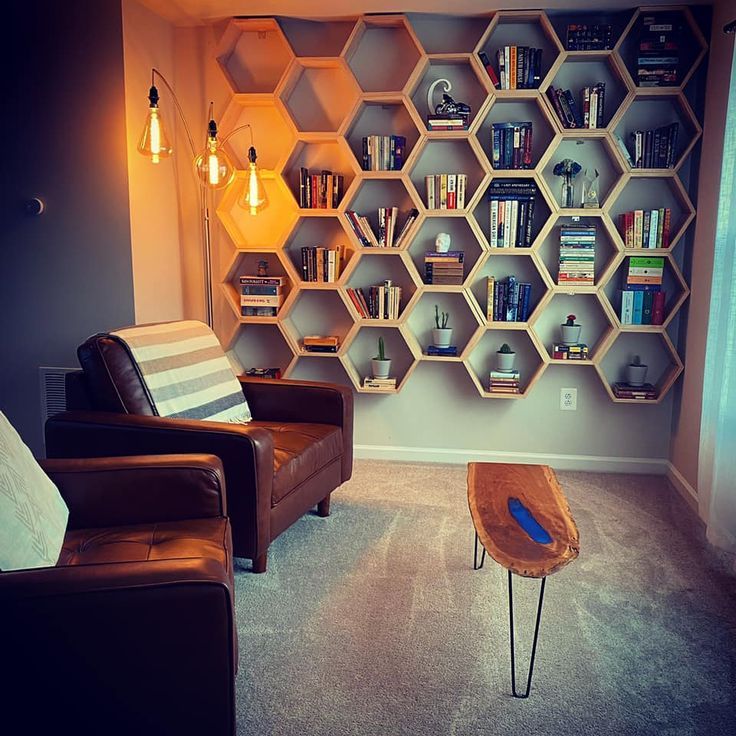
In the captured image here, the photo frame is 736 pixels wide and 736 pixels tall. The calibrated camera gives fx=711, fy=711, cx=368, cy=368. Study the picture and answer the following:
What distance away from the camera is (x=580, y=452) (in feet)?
12.9

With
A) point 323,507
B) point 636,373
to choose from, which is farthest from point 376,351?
point 636,373

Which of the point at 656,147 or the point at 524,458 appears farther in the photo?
the point at 524,458

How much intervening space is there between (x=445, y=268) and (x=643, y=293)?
101cm

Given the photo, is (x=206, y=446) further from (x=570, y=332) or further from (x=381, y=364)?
(x=570, y=332)

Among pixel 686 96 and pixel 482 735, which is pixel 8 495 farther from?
pixel 686 96

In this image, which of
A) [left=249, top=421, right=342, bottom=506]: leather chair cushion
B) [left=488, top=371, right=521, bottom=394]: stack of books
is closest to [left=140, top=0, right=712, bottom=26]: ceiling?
[left=488, top=371, right=521, bottom=394]: stack of books

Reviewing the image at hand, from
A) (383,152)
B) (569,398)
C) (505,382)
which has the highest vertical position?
(383,152)

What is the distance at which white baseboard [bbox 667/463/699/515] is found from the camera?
333 cm

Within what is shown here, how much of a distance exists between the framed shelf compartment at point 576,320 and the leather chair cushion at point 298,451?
1383 mm

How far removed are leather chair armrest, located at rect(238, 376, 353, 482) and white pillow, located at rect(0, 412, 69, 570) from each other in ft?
4.70

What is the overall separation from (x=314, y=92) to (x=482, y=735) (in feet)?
10.6

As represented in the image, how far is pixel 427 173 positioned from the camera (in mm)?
3814

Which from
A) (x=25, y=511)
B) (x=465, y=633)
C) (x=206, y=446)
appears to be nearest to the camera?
(x=25, y=511)

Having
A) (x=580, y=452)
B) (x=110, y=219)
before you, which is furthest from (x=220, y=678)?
(x=580, y=452)
